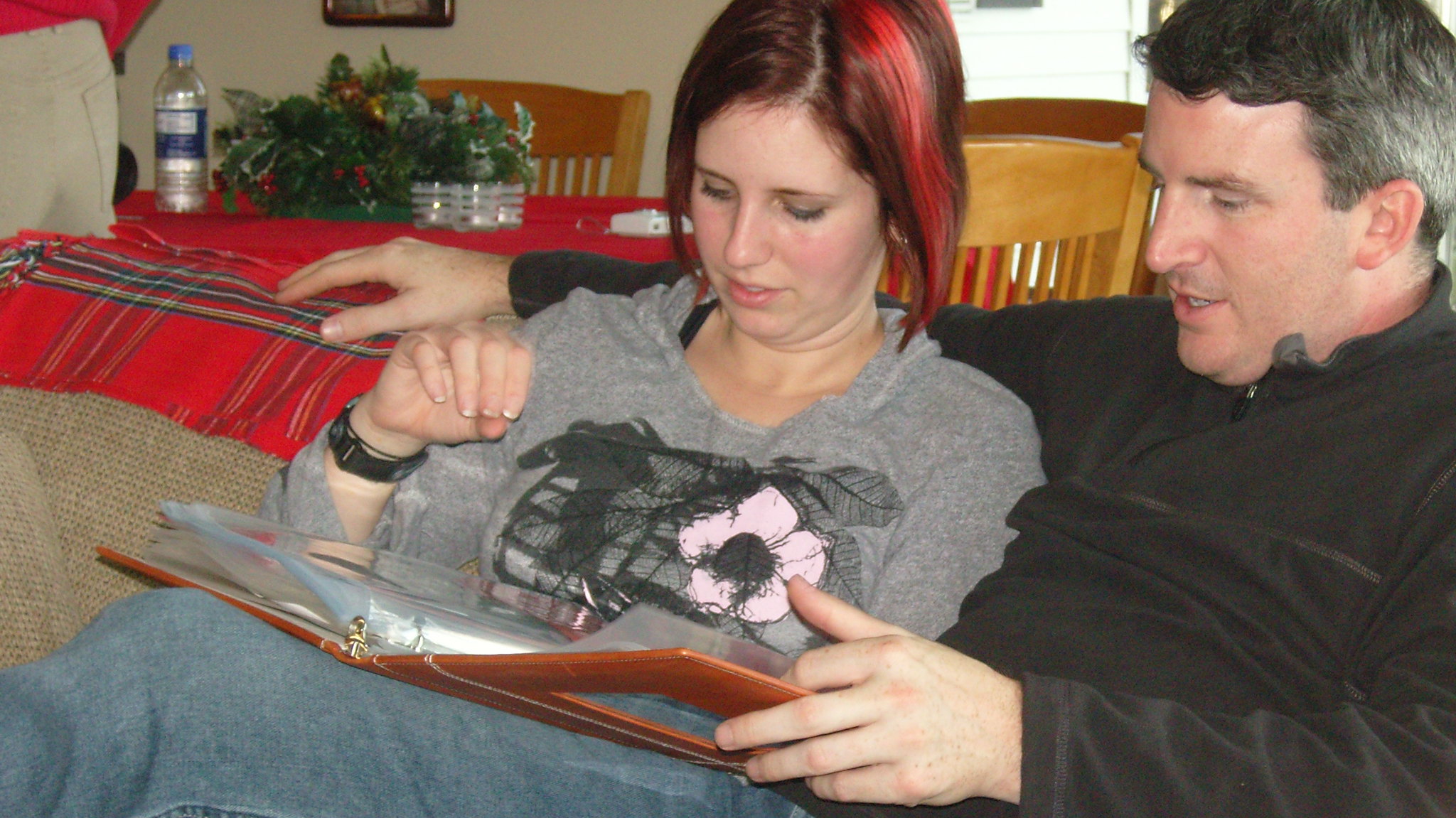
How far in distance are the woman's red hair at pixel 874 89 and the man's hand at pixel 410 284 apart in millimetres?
352

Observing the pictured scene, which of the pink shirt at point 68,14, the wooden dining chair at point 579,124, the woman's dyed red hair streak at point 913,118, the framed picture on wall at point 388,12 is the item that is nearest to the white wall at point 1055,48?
the wooden dining chair at point 579,124

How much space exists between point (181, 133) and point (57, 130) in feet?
1.45

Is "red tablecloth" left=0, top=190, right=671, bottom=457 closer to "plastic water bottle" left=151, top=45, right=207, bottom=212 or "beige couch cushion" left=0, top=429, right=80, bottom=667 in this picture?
"beige couch cushion" left=0, top=429, right=80, bottom=667

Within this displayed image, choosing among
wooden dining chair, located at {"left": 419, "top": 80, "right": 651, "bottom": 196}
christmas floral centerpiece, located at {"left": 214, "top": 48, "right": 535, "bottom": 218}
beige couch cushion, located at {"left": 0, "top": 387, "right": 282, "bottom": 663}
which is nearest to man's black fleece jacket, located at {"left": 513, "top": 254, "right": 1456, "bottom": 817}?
beige couch cushion, located at {"left": 0, "top": 387, "right": 282, "bottom": 663}

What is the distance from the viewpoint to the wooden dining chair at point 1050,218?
1.54m

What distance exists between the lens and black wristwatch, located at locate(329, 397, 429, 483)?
3.81ft

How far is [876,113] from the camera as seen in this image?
43.8 inches

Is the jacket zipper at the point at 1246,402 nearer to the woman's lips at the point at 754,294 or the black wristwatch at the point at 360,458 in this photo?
the woman's lips at the point at 754,294

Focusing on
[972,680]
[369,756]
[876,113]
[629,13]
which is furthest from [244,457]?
[629,13]

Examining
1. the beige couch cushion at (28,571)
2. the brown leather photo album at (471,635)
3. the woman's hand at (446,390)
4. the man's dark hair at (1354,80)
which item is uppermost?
the man's dark hair at (1354,80)

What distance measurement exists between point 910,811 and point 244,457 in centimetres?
81

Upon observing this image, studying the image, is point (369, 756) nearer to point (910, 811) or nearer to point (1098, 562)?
point (910, 811)

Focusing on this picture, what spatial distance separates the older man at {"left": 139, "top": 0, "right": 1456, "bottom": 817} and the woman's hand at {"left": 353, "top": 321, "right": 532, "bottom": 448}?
36 centimetres

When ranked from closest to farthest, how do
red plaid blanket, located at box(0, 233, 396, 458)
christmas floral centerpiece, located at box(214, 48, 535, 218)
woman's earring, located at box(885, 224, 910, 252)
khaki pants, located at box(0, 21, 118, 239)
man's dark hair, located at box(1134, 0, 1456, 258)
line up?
man's dark hair, located at box(1134, 0, 1456, 258) < woman's earring, located at box(885, 224, 910, 252) < red plaid blanket, located at box(0, 233, 396, 458) < khaki pants, located at box(0, 21, 118, 239) < christmas floral centerpiece, located at box(214, 48, 535, 218)
